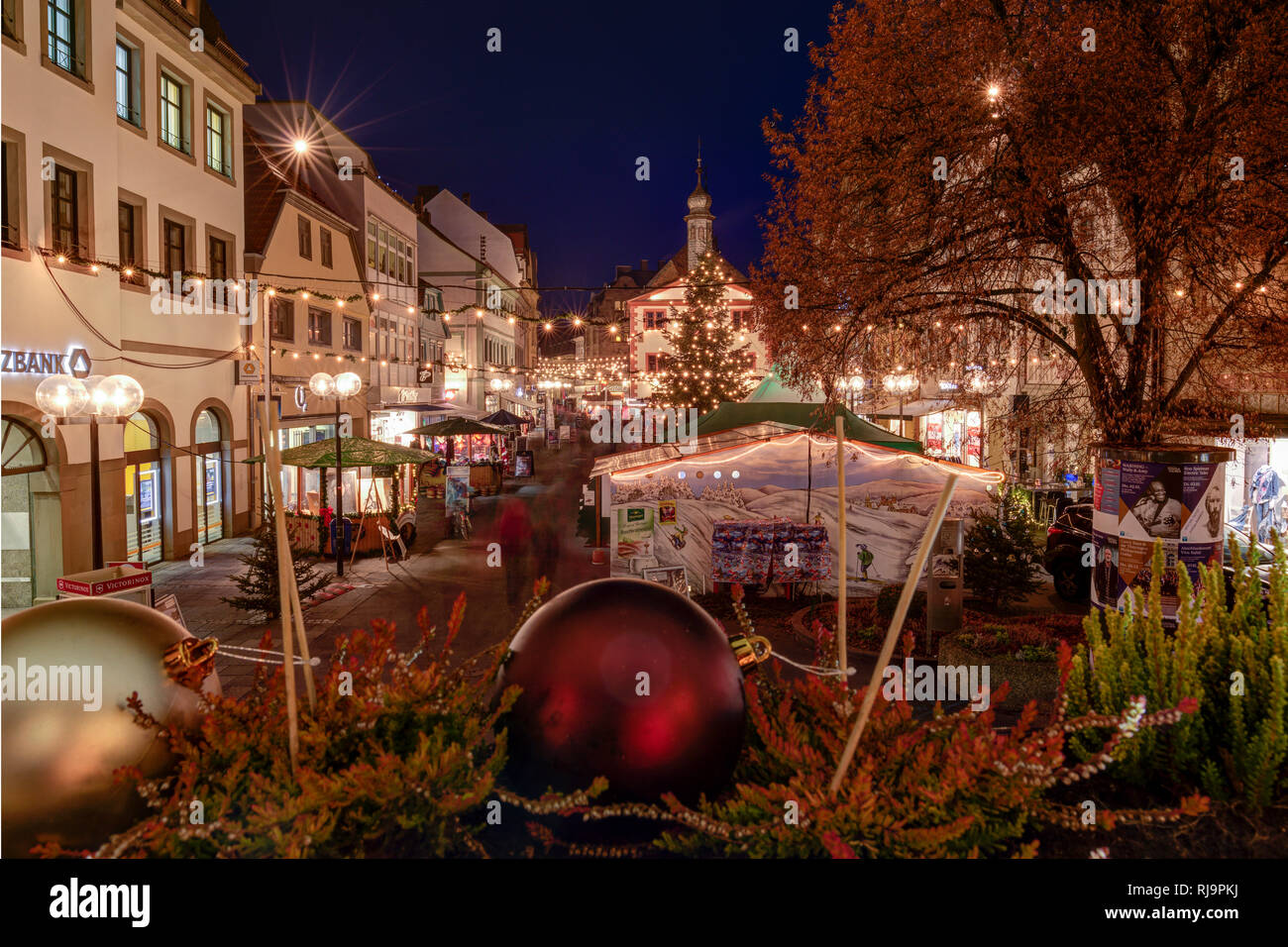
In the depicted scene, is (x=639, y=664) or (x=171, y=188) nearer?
(x=639, y=664)

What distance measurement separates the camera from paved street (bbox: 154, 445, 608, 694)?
12422 millimetres

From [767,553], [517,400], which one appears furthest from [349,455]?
[517,400]

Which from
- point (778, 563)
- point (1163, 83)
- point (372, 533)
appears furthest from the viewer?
point (372, 533)

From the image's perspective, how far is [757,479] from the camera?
14008 millimetres

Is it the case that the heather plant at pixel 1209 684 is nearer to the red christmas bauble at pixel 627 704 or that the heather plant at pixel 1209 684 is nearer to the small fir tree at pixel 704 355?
the red christmas bauble at pixel 627 704

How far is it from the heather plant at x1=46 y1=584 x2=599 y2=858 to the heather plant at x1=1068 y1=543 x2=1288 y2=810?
9.16 feet

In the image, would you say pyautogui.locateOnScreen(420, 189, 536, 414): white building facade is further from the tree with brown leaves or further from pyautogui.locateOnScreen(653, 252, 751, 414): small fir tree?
the tree with brown leaves

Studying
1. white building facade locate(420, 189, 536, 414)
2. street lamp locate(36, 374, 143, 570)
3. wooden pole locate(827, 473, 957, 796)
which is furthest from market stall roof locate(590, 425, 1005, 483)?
white building facade locate(420, 189, 536, 414)

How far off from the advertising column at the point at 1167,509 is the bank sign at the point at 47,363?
14.5 meters

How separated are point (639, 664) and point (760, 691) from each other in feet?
4.45
